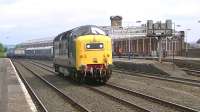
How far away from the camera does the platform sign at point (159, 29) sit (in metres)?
47.7

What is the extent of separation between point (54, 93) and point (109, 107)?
22.1 ft

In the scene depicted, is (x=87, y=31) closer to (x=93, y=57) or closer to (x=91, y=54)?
(x=91, y=54)

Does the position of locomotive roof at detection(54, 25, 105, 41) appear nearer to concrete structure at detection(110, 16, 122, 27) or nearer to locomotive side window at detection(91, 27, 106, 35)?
locomotive side window at detection(91, 27, 106, 35)

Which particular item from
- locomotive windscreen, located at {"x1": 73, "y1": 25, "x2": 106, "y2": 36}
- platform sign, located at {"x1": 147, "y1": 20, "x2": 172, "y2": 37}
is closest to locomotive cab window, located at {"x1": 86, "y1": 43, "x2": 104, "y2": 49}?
locomotive windscreen, located at {"x1": 73, "y1": 25, "x2": 106, "y2": 36}

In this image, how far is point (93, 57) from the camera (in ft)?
86.0

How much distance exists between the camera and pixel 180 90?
73.4 feet

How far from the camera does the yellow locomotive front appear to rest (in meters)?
26.1

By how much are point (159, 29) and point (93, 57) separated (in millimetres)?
22810

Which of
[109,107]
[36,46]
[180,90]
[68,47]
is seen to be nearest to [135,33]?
[36,46]

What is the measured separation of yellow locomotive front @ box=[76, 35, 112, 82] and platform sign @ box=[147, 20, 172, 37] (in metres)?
21.9

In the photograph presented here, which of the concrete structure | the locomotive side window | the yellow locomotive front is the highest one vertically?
the concrete structure

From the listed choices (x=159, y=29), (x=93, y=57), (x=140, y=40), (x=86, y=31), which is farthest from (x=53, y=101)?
(x=140, y=40)

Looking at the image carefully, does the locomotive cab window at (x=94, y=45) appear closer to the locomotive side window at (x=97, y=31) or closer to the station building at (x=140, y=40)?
the locomotive side window at (x=97, y=31)

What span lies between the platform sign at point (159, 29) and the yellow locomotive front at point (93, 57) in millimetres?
21866
